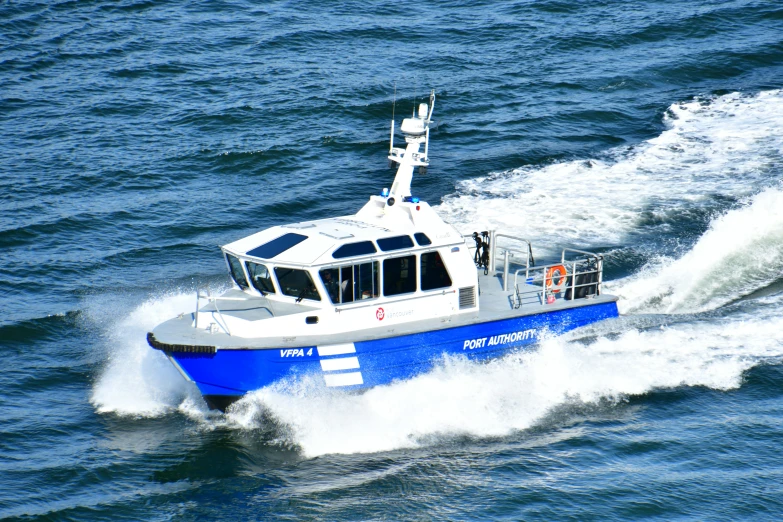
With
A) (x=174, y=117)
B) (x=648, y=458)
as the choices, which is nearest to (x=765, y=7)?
(x=174, y=117)

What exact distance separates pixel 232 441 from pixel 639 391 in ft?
22.5

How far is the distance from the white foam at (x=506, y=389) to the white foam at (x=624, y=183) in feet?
15.5

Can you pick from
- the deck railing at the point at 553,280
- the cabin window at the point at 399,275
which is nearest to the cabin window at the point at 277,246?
the cabin window at the point at 399,275

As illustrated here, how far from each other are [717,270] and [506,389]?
691 centimetres

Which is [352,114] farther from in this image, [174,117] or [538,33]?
[538,33]

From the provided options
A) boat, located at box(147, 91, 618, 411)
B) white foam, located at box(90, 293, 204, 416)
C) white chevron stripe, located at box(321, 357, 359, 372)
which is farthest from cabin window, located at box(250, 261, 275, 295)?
white foam, located at box(90, 293, 204, 416)

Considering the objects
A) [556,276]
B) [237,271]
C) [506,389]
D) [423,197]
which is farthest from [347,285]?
[423,197]

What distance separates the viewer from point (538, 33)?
34.7 m

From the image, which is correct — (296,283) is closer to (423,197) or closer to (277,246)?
(277,246)

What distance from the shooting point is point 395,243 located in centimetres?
1505

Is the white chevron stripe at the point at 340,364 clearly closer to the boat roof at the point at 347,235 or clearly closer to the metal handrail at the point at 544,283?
the boat roof at the point at 347,235

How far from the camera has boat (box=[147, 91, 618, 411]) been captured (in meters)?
14.5

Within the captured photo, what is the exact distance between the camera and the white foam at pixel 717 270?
62.6ft

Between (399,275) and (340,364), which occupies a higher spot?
(399,275)
